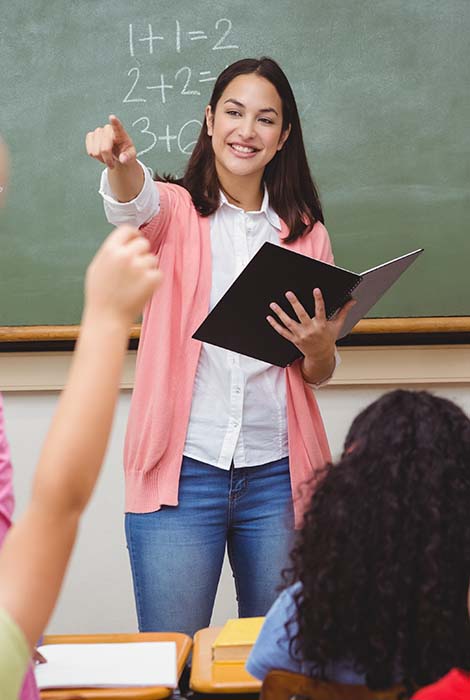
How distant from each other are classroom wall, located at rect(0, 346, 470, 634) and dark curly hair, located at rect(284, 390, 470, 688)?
1342 mm

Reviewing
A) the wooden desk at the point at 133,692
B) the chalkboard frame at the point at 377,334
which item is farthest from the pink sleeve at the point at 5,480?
the chalkboard frame at the point at 377,334

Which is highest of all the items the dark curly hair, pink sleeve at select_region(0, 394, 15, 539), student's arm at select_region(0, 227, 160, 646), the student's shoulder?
student's arm at select_region(0, 227, 160, 646)

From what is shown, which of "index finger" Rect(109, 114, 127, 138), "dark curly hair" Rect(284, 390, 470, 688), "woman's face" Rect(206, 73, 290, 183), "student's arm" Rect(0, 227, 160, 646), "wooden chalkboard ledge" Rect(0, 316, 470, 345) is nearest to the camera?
"student's arm" Rect(0, 227, 160, 646)

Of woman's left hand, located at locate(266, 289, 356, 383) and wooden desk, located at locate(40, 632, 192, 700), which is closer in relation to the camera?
wooden desk, located at locate(40, 632, 192, 700)

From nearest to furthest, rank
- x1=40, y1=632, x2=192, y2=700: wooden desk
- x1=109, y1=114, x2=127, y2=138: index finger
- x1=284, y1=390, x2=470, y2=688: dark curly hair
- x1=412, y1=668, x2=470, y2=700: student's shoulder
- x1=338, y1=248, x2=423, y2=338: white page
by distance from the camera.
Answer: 1. x1=412, y1=668, x2=470, y2=700: student's shoulder
2. x1=284, y1=390, x2=470, y2=688: dark curly hair
3. x1=40, y1=632, x2=192, y2=700: wooden desk
4. x1=109, y1=114, x2=127, y2=138: index finger
5. x1=338, y1=248, x2=423, y2=338: white page

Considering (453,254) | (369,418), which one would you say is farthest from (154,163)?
(369,418)

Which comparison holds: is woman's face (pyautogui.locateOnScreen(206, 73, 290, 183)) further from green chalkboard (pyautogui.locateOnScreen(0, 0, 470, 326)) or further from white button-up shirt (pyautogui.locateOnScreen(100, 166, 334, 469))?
green chalkboard (pyautogui.locateOnScreen(0, 0, 470, 326))

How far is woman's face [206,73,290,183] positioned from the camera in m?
1.96

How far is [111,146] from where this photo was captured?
174 cm

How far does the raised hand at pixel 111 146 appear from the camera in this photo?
1.74 m

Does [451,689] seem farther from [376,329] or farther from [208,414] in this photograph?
[376,329]

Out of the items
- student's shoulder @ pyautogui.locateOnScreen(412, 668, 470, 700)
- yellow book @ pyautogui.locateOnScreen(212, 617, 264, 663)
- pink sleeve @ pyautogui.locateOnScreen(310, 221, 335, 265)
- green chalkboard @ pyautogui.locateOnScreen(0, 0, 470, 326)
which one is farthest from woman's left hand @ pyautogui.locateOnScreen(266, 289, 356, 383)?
student's shoulder @ pyautogui.locateOnScreen(412, 668, 470, 700)

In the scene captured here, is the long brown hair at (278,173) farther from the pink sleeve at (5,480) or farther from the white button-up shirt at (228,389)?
the pink sleeve at (5,480)

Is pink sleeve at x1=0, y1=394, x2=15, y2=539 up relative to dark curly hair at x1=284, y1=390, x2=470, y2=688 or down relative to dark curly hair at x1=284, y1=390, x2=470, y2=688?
up
